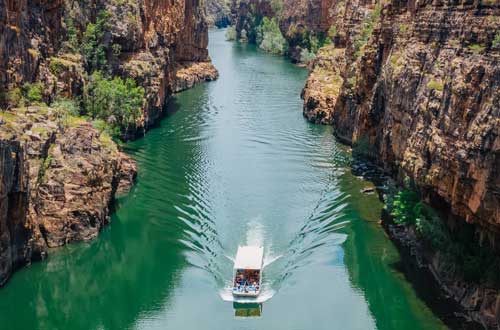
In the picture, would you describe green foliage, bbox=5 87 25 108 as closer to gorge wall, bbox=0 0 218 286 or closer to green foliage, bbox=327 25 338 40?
gorge wall, bbox=0 0 218 286

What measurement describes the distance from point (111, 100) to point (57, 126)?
18.7 meters

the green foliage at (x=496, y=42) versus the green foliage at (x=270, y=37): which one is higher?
the green foliage at (x=496, y=42)

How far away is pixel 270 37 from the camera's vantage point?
173 metres

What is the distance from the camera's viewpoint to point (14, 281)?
152 ft

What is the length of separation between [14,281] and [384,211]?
31.5 m

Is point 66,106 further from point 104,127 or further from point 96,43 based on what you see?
point 96,43

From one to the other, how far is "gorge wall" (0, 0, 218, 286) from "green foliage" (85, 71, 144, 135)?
157 centimetres

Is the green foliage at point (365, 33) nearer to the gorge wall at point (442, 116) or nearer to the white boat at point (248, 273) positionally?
the gorge wall at point (442, 116)

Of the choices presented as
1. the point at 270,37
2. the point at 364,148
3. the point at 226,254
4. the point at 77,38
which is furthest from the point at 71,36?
the point at 270,37

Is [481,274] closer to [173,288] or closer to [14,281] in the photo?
[173,288]

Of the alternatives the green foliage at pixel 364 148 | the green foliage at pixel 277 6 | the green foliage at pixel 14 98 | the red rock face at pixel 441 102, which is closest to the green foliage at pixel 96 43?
the green foliage at pixel 14 98

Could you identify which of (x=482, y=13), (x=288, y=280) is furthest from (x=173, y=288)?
(x=482, y=13)

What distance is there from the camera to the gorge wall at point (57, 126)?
154 feet

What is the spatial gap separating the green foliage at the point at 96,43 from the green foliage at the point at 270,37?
3461 inches
